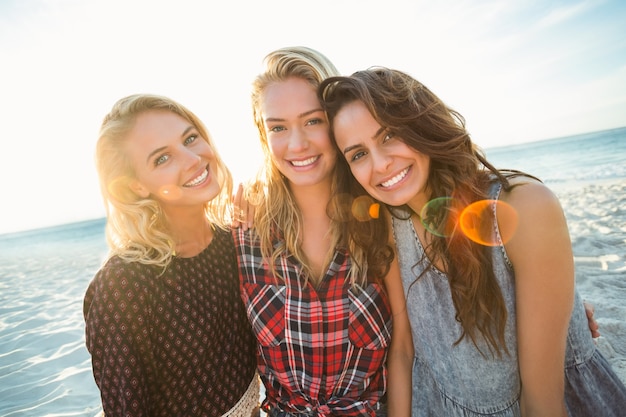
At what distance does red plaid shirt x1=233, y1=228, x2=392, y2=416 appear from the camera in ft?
7.63

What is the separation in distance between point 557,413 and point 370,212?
1.69m

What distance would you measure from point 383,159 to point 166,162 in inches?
67.0

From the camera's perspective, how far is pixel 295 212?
288 centimetres

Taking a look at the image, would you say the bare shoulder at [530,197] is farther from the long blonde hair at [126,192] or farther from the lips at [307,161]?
the long blonde hair at [126,192]

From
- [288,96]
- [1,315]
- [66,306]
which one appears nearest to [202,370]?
[288,96]

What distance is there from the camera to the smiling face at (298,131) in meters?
2.53

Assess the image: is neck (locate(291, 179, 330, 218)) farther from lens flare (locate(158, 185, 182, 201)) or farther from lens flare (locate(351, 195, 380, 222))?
lens flare (locate(158, 185, 182, 201))

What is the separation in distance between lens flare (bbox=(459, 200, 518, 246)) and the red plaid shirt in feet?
2.62

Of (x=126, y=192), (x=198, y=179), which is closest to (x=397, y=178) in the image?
(x=198, y=179)

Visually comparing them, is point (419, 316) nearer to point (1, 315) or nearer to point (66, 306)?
point (66, 306)

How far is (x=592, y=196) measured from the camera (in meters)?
10.7

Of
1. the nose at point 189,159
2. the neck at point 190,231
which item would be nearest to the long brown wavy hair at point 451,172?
the nose at point 189,159

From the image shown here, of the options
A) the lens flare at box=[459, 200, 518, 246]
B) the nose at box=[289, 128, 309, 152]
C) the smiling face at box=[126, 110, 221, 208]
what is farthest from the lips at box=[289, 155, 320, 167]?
the lens flare at box=[459, 200, 518, 246]

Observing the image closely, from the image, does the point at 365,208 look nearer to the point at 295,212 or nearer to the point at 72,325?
the point at 295,212
